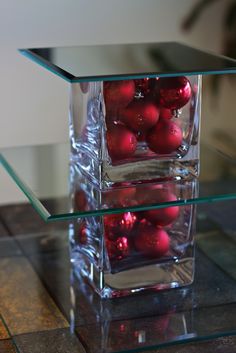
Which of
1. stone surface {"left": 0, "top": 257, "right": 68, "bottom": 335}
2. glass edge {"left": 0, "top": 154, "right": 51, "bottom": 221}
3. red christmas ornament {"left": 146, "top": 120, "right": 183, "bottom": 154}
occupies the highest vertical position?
red christmas ornament {"left": 146, "top": 120, "right": 183, "bottom": 154}

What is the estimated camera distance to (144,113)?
98 centimetres

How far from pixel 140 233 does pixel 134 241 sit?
0.04ft

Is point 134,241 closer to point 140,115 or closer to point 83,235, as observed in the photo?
point 83,235

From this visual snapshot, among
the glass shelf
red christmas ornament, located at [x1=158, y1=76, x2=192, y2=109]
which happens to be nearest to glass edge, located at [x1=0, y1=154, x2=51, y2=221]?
the glass shelf

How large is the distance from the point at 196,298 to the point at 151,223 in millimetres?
119

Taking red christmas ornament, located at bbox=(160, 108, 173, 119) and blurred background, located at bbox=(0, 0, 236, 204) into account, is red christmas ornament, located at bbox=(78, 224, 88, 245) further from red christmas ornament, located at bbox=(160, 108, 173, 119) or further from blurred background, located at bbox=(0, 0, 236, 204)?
blurred background, located at bbox=(0, 0, 236, 204)

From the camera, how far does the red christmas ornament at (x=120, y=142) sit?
98 centimetres

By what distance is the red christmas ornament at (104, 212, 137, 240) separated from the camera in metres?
1.03

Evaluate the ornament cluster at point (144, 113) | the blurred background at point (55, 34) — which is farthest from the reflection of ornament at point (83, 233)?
the blurred background at point (55, 34)

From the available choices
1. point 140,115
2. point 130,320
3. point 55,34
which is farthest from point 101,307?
point 55,34

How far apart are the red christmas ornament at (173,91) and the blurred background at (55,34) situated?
0.99 metres

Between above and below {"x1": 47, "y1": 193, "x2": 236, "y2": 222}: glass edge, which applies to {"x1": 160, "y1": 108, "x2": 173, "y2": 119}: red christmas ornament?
above

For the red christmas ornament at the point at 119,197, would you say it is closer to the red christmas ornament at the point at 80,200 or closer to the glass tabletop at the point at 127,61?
the red christmas ornament at the point at 80,200

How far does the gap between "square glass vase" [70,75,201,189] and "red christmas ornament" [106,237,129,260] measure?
79 millimetres
